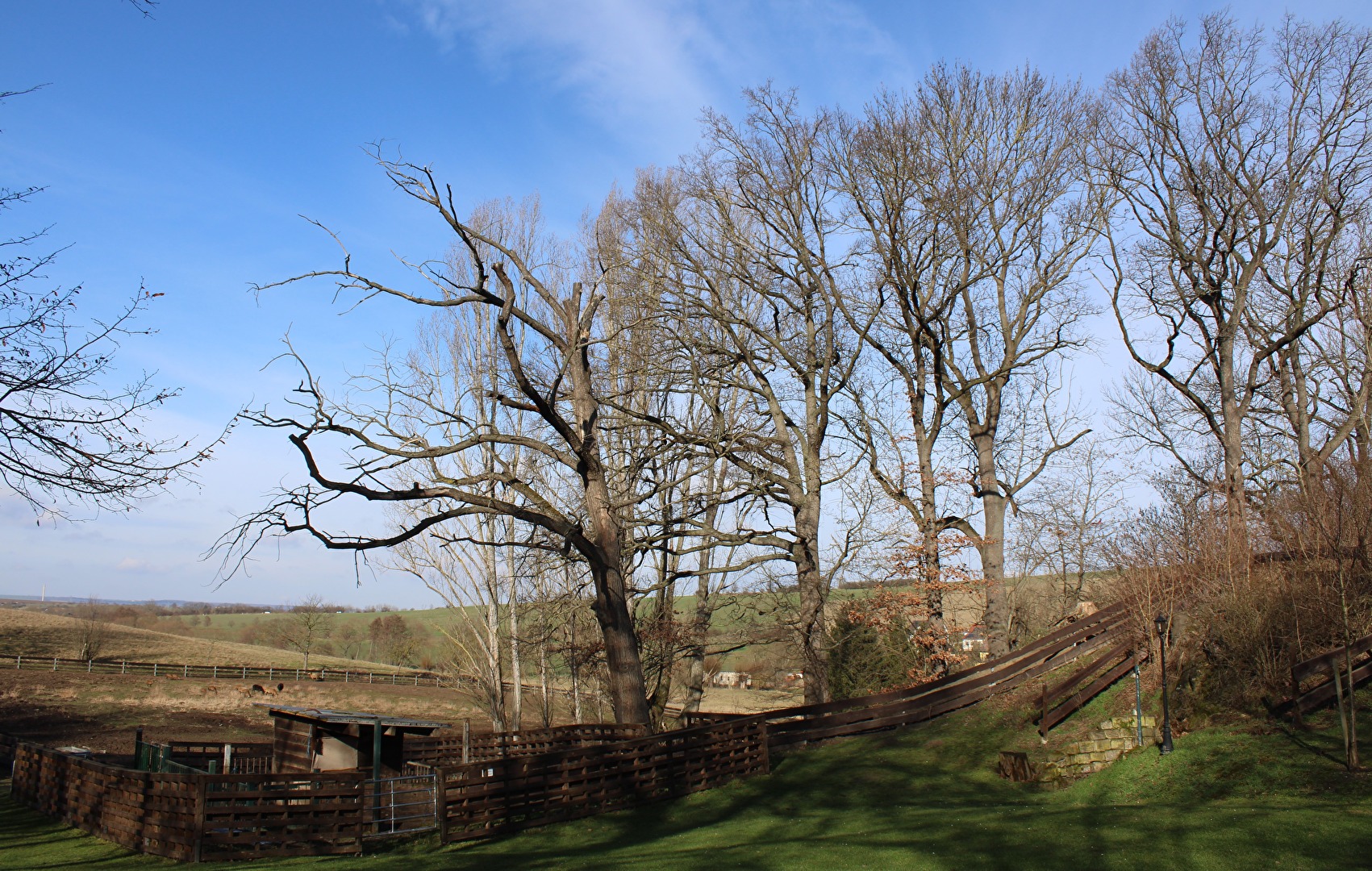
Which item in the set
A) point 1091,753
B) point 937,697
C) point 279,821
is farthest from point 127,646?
point 1091,753

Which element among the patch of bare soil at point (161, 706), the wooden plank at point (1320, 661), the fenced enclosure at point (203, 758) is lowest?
the patch of bare soil at point (161, 706)

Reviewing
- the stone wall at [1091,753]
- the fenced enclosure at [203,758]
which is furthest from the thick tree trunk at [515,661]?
the stone wall at [1091,753]

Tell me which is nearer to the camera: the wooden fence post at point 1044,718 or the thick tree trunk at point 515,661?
the wooden fence post at point 1044,718

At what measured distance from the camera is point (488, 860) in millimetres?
10375

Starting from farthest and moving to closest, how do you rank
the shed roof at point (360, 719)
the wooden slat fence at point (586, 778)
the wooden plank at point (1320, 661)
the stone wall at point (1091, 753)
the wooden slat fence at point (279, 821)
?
the shed roof at point (360, 719), the stone wall at point (1091, 753), the wooden plank at point (1320, 661), the wooden slat fence at point (586, 778), the wooden slat fence at point (279, 821)

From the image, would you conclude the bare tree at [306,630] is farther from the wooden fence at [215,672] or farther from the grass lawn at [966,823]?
the grass lawn at [966,823]

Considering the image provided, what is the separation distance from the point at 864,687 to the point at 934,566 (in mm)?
4557

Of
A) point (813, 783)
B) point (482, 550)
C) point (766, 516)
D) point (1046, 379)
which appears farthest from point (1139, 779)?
point (482, 550)

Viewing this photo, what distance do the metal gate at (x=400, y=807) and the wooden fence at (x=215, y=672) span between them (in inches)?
1304

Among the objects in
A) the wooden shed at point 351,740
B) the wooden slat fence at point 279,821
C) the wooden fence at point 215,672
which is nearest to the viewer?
the wooden slat fence at point 279,821

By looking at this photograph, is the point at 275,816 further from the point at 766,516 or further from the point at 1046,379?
the point at 1046,379

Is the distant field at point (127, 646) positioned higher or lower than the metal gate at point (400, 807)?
higher

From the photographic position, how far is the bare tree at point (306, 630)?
2247 inches

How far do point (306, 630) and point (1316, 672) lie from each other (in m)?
60.4
